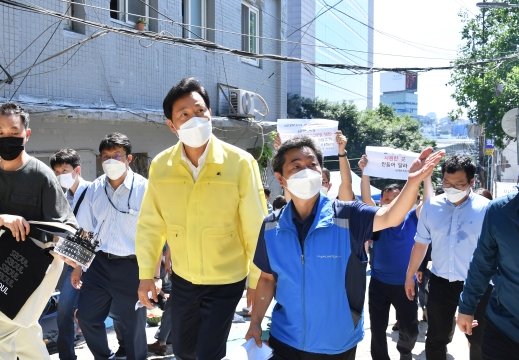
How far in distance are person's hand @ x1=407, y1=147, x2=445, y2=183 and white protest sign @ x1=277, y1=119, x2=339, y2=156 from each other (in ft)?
11.3

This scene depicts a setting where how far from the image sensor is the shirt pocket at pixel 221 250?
150 inches

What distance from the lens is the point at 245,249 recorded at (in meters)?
4.01

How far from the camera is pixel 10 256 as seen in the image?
4.07 m

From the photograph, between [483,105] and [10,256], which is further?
[483,105]

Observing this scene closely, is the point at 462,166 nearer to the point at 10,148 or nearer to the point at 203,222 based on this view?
the point at 203,222

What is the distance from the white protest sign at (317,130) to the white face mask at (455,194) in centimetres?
174

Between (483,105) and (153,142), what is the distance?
17.0 meters

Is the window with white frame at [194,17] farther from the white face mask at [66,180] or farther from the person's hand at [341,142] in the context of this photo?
the person's hand at [341,142]

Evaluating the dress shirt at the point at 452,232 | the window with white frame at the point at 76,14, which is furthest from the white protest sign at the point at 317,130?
the window with white frame at the point at 76,14

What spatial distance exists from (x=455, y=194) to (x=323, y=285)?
95.1 inches

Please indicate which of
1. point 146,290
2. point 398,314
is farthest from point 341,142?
point 146,290

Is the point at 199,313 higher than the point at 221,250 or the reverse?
the reverse

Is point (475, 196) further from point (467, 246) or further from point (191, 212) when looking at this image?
point (191, 212)

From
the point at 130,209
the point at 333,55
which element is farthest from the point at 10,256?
the point at 333,55
